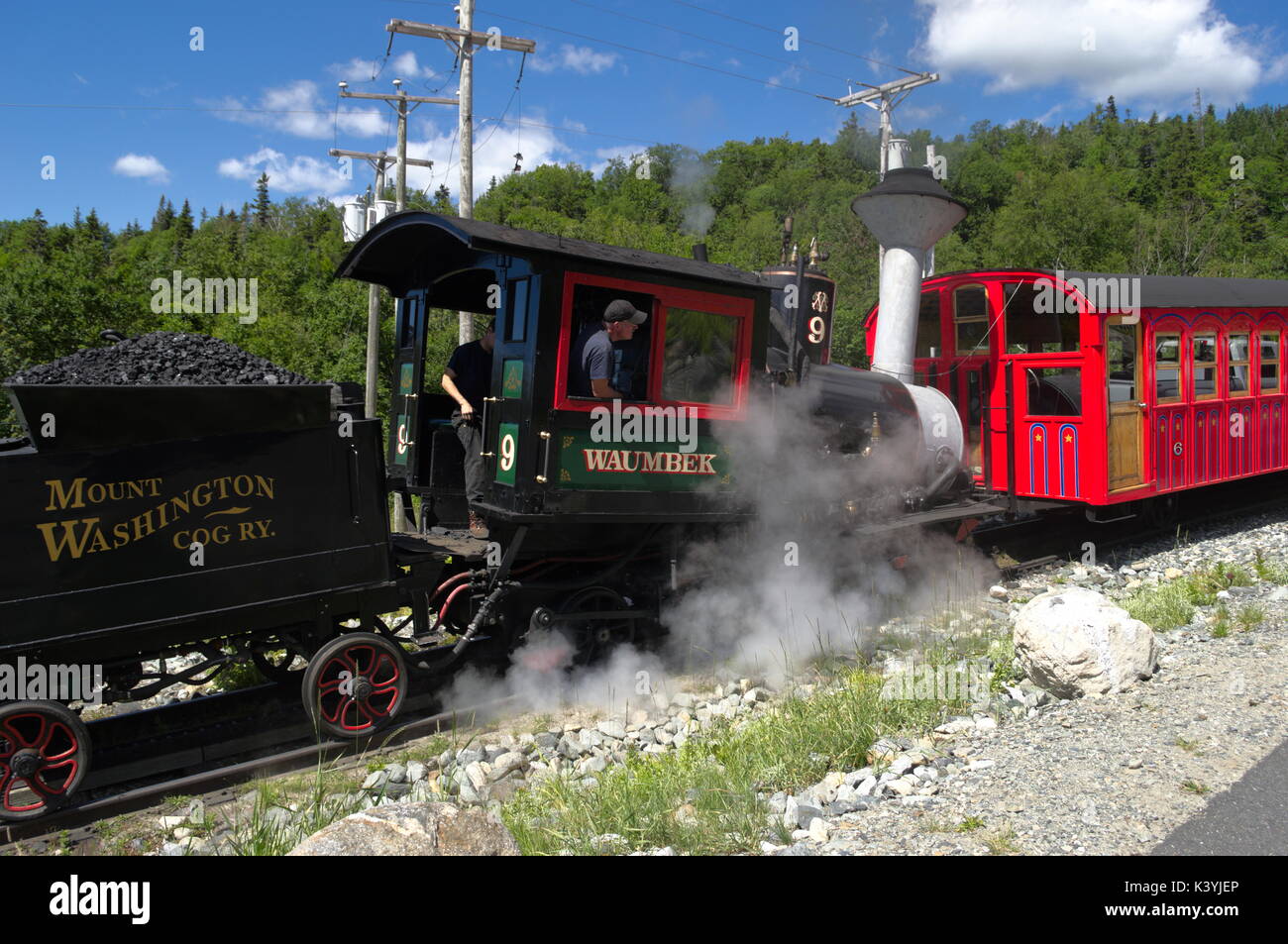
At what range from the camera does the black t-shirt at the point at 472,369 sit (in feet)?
21.2

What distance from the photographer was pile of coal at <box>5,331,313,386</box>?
4.49m

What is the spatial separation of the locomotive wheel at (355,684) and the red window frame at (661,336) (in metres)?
1.88

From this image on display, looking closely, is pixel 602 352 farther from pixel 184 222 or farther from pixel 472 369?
pixel 184 222

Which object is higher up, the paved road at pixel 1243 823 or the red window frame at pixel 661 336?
the red window frame at pixel 661 336

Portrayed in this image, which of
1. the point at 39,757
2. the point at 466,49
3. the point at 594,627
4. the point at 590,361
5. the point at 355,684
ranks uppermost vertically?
the point at 466,49

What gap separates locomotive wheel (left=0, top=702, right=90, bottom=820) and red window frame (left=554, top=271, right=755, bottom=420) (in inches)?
122

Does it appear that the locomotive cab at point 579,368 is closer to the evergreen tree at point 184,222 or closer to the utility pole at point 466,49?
the utility pole at point 466,49

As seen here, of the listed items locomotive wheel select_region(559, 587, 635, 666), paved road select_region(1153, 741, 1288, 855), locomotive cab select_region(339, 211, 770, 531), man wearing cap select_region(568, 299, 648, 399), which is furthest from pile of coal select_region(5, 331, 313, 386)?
paved road select_region(1153, 741, 1288, 855)

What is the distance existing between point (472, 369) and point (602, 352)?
4.55 feet

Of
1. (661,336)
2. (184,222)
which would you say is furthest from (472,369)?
(184,222)

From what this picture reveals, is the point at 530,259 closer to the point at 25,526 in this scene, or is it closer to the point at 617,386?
the point at 617,386

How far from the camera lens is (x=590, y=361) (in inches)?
219

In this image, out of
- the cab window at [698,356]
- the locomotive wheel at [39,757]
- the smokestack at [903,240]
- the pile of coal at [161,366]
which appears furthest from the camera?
the smokestack at [903,240]

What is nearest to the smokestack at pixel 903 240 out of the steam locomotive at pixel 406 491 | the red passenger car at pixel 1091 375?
the steam locomotive at pixel 406 491
